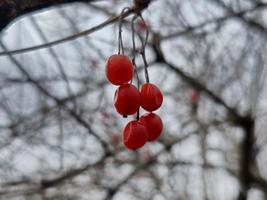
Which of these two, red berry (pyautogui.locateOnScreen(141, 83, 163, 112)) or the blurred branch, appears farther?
red berry (pyautogui.locateOnScreen(141, 83, 163, 112))

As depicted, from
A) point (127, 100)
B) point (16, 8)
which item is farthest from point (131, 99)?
point (16, 8)

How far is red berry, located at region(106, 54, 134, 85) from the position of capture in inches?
53.6

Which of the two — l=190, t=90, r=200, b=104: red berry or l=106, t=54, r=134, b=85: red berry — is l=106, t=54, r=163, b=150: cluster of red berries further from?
l=190, t=90, r=200, b=104: red berry

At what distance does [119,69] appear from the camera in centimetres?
136

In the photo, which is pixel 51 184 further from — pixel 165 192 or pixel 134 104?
pixel 134 104

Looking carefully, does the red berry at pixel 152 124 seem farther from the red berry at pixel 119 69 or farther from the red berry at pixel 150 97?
the red berry at pixel 119 69

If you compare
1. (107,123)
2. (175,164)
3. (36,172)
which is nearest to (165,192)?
(175,164)

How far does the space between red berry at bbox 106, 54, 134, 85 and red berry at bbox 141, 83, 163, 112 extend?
2.5 inches

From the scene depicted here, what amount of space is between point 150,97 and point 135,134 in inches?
4.9

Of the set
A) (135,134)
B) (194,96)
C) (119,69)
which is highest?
(194,96)

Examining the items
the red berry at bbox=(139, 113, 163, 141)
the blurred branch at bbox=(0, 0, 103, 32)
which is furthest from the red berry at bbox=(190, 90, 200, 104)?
the blurred branch at bbox=(0, 0, 103, 32)

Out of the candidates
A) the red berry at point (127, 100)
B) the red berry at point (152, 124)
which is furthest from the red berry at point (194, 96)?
the red berry at point (127, 100)

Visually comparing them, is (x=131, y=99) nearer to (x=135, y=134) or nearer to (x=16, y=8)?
(x=135, y=134)

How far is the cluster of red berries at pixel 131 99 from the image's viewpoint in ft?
4.34
